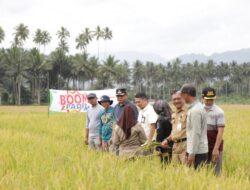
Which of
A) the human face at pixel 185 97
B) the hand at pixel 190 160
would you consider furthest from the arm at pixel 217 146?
the human face at pixel 185 97

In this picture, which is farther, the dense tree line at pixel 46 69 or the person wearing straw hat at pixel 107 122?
the dense tree line at pixel 46 69

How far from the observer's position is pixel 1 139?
23.8 ft

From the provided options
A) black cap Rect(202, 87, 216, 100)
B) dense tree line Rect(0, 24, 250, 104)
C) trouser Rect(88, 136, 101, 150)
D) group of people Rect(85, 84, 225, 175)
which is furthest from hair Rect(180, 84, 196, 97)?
dense tree line Rect(0, 24, 250, 104)

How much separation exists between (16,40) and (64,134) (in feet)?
200

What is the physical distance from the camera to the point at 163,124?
201 inches

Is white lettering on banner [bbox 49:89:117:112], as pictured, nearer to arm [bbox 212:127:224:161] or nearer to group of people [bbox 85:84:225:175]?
group of people [bbox 85:84:225:175]

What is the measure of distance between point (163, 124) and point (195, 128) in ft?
2.82

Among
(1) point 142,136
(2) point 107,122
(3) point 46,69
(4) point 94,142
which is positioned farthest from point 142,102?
(3) point 46,69

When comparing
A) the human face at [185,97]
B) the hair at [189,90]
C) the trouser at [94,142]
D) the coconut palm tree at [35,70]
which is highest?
the coconut palm tree at [35,70]

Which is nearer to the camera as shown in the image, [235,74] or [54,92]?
[54,92]

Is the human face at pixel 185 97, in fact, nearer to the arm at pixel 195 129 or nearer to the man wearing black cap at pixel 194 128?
the man wearing black cap at pixel 194 128

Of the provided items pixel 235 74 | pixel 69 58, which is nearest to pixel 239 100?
pixel 235 74

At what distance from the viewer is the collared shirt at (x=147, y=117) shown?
544cm

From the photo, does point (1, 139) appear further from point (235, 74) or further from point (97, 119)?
point (235, 74)
